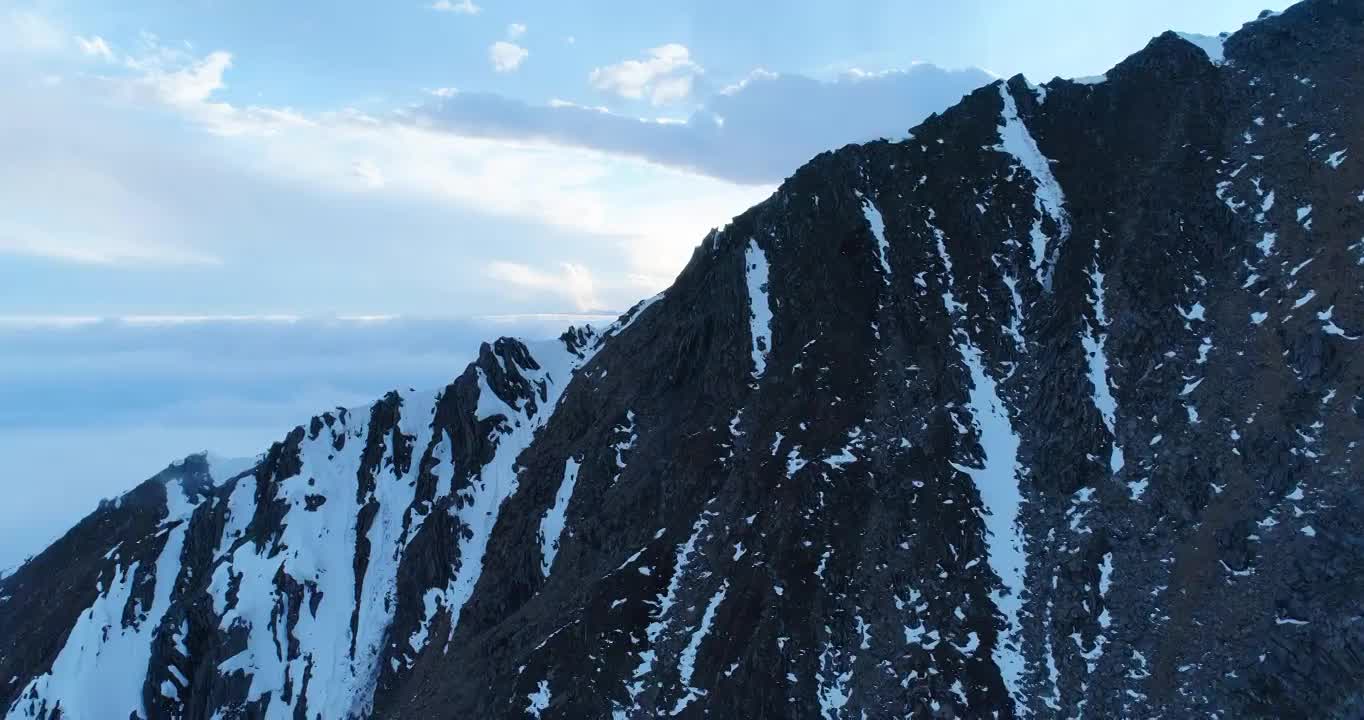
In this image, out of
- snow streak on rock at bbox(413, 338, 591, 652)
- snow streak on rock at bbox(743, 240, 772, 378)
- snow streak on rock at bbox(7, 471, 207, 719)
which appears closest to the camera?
snow streak on rock at bbox(743, 240, 772, 378)

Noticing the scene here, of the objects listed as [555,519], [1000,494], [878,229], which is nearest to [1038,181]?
[878,229]

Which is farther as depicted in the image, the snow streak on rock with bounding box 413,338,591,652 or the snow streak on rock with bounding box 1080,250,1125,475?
the snow streak on rock with bounding box 413,338,591,652

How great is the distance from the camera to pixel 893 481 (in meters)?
64.4

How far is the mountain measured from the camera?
53.7 meters

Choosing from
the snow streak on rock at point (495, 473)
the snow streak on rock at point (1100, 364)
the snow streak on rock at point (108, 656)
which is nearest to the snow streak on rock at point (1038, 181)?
the snow streak on rock at point (1100, 364)

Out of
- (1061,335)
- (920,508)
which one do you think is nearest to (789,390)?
(920,508)

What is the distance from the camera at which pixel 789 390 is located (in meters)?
71.9

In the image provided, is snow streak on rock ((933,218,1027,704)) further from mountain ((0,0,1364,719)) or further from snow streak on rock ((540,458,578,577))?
snow streak on rock ((540,458,578,577))

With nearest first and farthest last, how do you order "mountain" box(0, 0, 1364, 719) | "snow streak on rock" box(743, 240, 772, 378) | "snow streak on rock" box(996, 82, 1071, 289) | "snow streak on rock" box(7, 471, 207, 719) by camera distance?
"mountain" box(0, 0, 1364, 719) < "snow streak on rock" box(743, 240, 772, 378) < "snow streak on rock" box(996, 82, 1071, 289) < "snow streak on rock" box(7, 471, 207, 719)

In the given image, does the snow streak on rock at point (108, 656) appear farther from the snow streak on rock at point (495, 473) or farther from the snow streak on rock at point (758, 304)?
the snow streak on rock at point (758, 304)

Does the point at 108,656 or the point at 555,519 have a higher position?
the point at 555,519

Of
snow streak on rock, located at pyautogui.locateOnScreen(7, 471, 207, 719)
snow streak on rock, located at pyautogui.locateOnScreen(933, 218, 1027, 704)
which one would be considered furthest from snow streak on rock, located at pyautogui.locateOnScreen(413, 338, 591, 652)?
snow streak on rock, located at pyautogui.locateOnScreen(933, 218, 1027, 704)

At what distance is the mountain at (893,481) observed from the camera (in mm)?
53656

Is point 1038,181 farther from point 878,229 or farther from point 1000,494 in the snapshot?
point 1000,494
